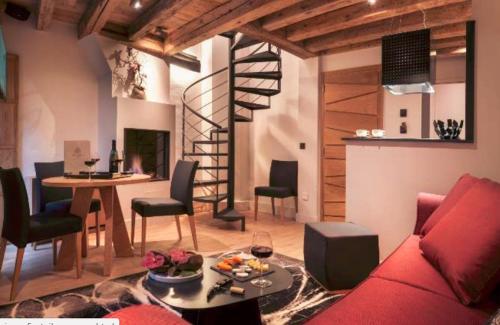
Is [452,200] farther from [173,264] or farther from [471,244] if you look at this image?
[173,264]

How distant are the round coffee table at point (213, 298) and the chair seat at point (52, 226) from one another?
1.37 meters

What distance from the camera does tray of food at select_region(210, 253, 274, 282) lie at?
1827 mm

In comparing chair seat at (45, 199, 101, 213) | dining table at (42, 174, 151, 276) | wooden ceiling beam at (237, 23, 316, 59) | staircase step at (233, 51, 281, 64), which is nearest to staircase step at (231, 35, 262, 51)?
staircase step at (233, 51, 281, 64)

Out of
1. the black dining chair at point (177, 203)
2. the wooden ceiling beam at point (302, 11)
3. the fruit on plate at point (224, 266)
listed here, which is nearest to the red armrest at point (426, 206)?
the fruit on plate at point (224, 266)

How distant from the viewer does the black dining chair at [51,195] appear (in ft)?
11.9

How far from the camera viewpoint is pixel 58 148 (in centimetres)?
446

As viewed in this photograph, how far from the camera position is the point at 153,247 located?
3.81 meters

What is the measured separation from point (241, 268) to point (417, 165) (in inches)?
70.7

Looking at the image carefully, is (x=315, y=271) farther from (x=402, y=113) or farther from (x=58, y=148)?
(x=58, y=148)

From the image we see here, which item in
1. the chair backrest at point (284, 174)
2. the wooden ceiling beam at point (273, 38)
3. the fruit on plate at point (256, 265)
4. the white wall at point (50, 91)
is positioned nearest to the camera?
the fruit on plate at point (256, 265)

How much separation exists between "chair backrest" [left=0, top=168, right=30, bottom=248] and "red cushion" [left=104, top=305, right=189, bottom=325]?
1858 mm

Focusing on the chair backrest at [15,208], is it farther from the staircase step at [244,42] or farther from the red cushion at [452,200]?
the staircase step at [244,42]

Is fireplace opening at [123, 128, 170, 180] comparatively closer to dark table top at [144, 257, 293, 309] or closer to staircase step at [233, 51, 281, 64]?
staircase step at [233, 51, 281, 64]

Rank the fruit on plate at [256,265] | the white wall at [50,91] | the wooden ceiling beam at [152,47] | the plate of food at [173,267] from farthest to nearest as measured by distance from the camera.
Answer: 1. the wooden ceiling beam at [152,47]
2. the white wall at [50,91]
3. the fruit on plate at [256,265]
4. the plate of food at [173,267]
